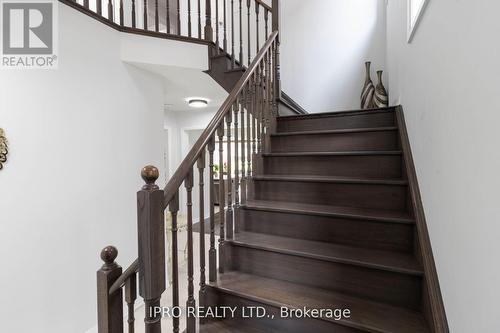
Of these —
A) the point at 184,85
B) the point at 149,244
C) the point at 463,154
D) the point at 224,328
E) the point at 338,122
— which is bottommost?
the point at 224,328

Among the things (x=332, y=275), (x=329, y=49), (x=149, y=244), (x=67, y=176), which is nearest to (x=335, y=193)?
(x=332, y=275)

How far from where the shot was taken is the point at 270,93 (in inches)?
100

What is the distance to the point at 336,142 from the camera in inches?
86.2

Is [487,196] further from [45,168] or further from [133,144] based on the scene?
[133,144]

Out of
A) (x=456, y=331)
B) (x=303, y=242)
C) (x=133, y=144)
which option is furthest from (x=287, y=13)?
(x=456, y=331)

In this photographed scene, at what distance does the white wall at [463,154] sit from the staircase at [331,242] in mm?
264

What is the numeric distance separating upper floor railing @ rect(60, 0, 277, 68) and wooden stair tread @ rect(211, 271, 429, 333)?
2.05 m

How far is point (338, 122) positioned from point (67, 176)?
7.18 ft

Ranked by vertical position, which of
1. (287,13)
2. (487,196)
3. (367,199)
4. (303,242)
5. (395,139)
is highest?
(287,13)

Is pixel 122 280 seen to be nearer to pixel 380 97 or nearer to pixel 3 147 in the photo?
pixel 3 147

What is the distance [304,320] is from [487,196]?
0.92m

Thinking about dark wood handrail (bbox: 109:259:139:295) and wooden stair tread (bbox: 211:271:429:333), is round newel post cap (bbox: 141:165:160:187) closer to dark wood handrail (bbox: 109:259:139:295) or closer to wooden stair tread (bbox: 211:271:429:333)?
dark wood handrail (bbox: 109:259:139:295)

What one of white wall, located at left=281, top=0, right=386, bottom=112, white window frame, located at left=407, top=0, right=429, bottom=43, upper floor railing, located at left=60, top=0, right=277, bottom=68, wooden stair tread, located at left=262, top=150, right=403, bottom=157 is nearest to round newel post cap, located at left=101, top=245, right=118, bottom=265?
wooden stair tread, located at left=262, top=150, right=403, bottom=157

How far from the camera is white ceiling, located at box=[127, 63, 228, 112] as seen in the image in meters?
2.67
